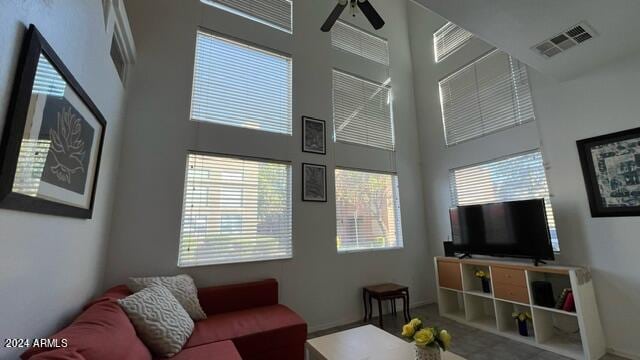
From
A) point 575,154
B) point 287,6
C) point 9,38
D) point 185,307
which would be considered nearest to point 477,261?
point 575,154

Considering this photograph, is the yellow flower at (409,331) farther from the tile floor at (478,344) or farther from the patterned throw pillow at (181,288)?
the patterned throw pillow at (181,288)

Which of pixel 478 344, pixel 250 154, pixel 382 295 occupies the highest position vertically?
pixel 250 154

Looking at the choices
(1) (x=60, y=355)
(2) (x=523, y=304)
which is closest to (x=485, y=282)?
(2) (x=523, y=304)

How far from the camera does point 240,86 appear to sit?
137 inches

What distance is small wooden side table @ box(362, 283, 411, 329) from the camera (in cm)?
341

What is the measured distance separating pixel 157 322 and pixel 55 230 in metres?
0.86

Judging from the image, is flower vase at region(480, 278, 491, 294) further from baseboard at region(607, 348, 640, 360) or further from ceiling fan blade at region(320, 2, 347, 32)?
ceiling fan blade at region(320, 2, 347, 32)

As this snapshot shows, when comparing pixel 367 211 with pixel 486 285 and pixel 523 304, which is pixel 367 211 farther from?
pixel 523 304

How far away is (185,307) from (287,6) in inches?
169

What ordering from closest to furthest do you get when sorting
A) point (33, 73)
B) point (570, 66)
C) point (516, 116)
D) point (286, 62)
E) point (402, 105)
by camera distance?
point (33, 73), point (570, 66), point (516, 116), point (286, 62), point (402, 105)

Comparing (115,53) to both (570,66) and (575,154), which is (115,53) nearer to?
(570,66)

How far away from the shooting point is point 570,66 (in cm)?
276

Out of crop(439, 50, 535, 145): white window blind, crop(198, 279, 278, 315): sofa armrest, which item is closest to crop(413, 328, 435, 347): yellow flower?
crop(198, 279, 278, 315): sofa armrest

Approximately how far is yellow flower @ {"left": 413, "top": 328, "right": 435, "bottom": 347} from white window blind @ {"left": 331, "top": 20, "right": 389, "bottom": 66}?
14.0ft
